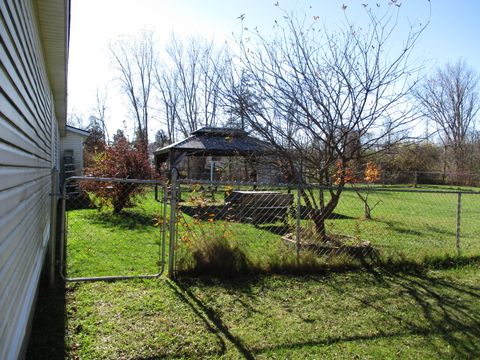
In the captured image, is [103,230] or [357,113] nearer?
[357,113]

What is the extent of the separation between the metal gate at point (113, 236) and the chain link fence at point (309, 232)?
1.81 ft

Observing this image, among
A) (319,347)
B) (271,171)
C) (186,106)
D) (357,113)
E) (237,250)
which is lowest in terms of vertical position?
(319,347)

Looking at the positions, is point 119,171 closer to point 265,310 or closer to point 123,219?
point 123,219

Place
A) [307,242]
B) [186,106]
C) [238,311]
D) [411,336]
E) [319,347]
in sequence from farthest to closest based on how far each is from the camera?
[186,106]
[307,242]
[238,311]
[411,336]
[319,347]

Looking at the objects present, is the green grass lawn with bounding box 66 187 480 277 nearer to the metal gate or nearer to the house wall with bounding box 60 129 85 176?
the metal gate

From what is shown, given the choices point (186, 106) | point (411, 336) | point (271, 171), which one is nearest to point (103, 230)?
point (271, 171)

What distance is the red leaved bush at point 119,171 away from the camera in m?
11.0

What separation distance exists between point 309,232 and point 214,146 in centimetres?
839

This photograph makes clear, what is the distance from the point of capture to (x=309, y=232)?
7.09 metres

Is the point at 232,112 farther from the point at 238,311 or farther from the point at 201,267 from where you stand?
the point at 238,311

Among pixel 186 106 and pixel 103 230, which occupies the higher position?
pixel 186 106

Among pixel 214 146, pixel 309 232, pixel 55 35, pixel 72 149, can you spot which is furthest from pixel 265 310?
pixel 72 149

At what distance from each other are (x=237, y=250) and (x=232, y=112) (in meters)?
2.53

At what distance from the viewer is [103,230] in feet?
28.3
